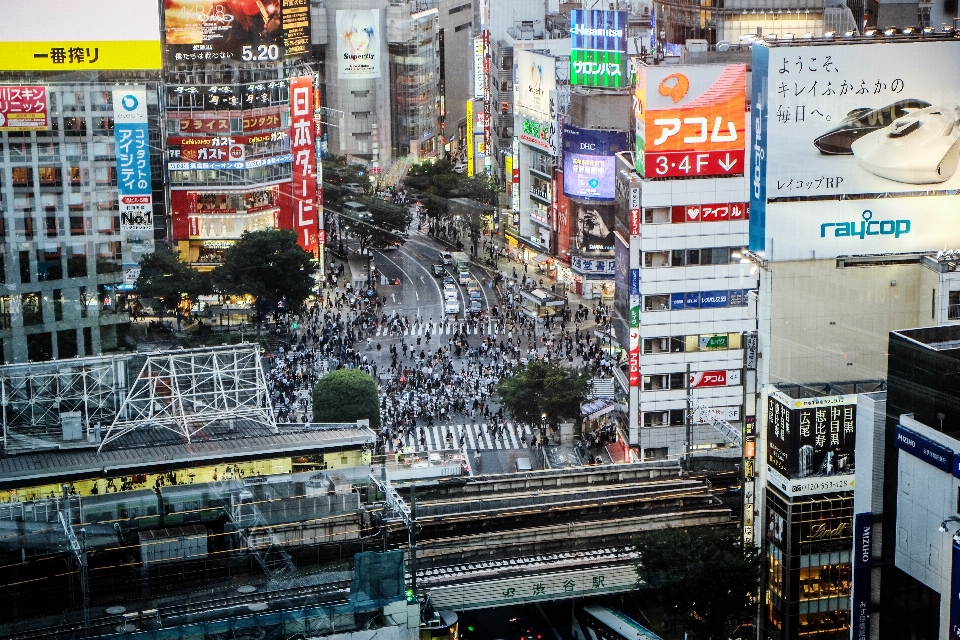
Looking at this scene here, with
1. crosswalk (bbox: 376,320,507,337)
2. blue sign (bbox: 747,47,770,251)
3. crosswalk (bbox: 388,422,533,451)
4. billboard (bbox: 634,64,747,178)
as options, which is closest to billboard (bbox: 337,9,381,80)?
crosswalk (bbox: 376,320,507,337)

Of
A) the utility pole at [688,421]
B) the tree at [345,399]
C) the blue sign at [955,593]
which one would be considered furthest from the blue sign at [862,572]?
the tree at [345,399]

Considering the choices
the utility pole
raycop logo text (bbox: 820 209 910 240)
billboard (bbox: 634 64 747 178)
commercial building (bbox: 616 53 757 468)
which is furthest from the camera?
commercial building (bbox: 616 53 757 468)

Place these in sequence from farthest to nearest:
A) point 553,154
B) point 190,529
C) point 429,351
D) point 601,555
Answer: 1. point 553,154
2. point 429,351
3. point 601,555
4. point 190,529

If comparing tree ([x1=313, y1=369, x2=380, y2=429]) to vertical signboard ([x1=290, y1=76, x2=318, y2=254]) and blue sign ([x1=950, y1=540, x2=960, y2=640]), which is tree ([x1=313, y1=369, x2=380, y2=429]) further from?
blue sign ([x1=950, y1=540, x2=960, y2=640])

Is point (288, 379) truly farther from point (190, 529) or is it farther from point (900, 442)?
point (900, 442)

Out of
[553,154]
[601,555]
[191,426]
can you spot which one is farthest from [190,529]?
[553,154]

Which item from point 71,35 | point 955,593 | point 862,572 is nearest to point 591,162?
point 71,35

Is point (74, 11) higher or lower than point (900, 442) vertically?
higher
